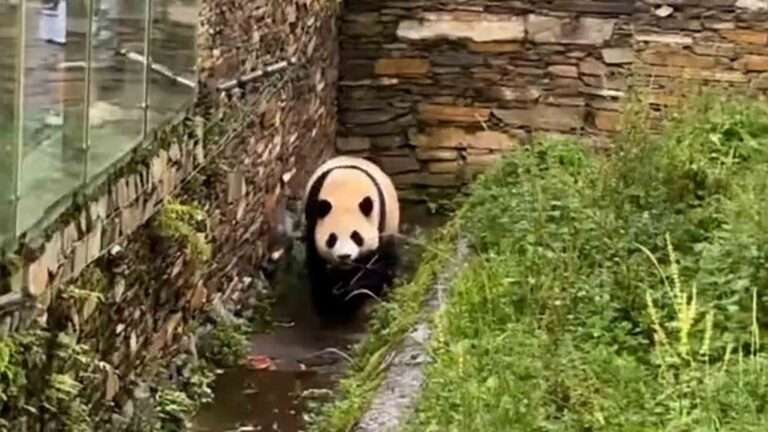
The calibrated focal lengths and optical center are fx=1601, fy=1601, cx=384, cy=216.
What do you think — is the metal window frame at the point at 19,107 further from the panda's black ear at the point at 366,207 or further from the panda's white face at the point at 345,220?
the panda's black ear at the point at 366,207

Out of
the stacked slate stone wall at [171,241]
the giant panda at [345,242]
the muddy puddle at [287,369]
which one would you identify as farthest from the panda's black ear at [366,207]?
the stacked slate stone wall at [171,241]

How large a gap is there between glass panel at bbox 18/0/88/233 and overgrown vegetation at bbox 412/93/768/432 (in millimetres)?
1254

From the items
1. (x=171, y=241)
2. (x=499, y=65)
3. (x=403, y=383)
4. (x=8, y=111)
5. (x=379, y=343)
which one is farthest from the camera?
(x=499, y=65)

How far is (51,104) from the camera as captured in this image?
4664mm

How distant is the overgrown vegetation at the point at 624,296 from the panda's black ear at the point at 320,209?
3.79ft

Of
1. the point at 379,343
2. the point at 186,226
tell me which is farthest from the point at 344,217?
the point at 186,226

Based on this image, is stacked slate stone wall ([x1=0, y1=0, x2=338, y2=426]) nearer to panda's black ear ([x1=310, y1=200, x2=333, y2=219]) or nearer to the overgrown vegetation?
panda's black ear ([x1=310, y1=200, x2=333, y2=219])

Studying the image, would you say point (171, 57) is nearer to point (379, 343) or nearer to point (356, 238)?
point (379, 343)

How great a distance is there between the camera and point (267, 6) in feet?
27.5

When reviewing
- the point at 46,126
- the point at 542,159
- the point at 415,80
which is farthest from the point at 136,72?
the point at 415,80

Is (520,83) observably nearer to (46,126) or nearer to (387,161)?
(387,161)

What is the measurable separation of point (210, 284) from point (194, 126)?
1017mm

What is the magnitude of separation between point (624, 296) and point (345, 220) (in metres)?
3.44

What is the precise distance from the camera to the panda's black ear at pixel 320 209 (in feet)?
28.1
